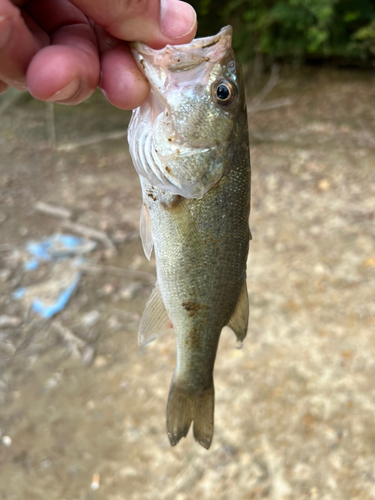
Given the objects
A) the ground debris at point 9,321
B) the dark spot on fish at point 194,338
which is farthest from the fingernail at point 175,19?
the ground debris at point 9,321

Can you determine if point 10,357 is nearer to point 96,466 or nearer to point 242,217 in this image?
point 96,466

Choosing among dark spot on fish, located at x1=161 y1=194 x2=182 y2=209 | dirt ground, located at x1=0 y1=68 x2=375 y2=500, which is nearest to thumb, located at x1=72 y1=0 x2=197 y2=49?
dark spot on fish, located at x1=161 y1=194 x2=182 y2=209

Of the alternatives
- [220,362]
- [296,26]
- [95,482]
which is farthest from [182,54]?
[296,26]

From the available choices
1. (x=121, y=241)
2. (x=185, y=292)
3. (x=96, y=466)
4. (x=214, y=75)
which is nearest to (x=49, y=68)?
(x=214, y=75)

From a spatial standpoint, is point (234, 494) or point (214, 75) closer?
point (214, 75)

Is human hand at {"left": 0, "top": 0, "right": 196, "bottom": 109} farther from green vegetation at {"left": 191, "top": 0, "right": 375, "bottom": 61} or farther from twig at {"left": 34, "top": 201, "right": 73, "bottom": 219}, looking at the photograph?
green vegetation at {"left": 191, "top": 0, "right": 375, "bottom": 61}

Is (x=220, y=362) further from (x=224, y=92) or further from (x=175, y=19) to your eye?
(x=175, y=19)

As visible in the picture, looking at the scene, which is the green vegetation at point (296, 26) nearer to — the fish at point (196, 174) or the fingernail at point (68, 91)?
the fish at point (196, 174)
